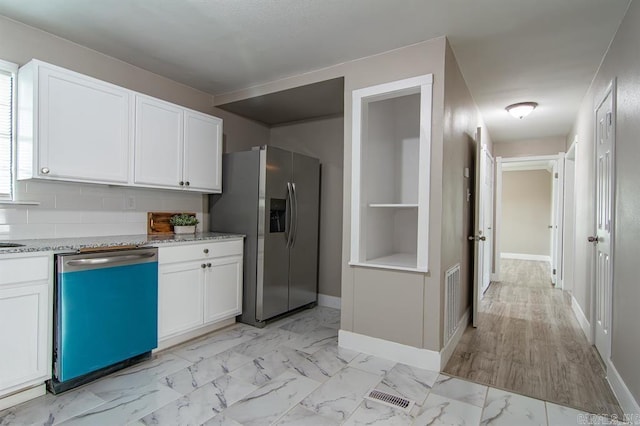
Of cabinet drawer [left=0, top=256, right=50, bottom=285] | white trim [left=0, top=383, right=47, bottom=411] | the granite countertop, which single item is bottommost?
white trim [left=0, top=383, right=47, bottom=411]

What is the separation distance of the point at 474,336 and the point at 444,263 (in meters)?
1.16

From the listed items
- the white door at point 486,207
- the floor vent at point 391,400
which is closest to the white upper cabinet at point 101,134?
the floor vent at point 391,400

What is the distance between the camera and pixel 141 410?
6.33 ft

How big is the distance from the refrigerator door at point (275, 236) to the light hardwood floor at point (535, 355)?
5.62 feet

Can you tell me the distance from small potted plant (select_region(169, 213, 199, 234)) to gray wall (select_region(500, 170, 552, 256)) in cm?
765

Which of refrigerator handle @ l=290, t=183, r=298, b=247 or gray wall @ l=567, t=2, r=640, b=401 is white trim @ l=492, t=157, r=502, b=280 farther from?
refrigerator handle @ l=290, t=183, r=298, b=247

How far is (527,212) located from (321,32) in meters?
8.31

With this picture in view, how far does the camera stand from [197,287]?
9.66 ft

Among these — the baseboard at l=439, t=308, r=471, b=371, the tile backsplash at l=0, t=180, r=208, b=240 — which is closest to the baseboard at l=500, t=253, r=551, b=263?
the baseboard at l=439, t=308, r=471, b=371

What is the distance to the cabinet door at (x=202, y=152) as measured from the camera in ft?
10.5

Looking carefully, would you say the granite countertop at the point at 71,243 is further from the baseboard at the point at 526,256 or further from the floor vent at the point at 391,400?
the baseboard at the point at 526,256

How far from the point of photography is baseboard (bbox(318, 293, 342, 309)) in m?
4.10

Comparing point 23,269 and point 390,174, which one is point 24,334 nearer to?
point 23,269

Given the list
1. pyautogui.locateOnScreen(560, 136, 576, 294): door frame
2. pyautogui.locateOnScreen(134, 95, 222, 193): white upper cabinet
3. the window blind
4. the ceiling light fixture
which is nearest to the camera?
the window blind
